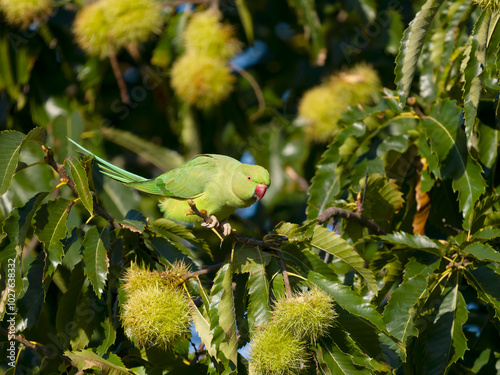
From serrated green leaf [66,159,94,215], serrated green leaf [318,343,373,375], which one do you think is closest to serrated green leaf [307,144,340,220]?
serrated green leaf [318,343,373,375]

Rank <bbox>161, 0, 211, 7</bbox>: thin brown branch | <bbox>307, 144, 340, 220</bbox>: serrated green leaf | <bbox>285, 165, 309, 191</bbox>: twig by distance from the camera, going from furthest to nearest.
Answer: <bbox>285, 165, 309, 191</bbox>: twig → <bbox>161, 0, 211, 7</bbox>: thin brown branch → <bbox>307, 144, 340, 220</bbox>: serrated green leaf

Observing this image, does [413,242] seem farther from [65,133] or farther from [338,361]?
[65,133]

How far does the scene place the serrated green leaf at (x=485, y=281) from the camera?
202cm

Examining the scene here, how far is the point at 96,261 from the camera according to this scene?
6.68ft

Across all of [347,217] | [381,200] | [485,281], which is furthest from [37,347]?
[485,281]

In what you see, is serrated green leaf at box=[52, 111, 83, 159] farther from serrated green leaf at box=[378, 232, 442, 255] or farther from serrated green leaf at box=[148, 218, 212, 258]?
serrated green leaf at box=[378, 232, 442, 255]

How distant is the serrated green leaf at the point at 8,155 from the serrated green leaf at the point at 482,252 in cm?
165

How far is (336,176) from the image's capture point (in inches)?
108

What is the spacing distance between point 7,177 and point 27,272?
54cm

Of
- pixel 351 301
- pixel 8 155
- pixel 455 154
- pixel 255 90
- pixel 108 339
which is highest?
pixel 8 155

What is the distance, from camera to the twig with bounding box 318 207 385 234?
2217 mm

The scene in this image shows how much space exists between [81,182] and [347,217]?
1.14 meters

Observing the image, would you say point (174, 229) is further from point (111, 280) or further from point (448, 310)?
point (448, 310)

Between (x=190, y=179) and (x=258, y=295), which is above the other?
(x=258, y=295)
